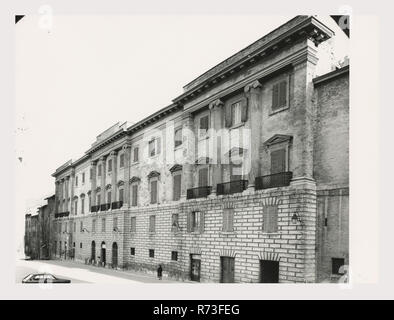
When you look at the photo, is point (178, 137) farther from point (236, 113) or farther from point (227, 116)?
point (236, 113)

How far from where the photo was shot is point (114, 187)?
109ft

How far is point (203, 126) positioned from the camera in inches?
910

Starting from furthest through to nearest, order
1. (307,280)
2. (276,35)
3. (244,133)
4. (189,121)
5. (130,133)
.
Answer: (130,133) → (189,121) → (244,133) → (276,35) → (307,280)

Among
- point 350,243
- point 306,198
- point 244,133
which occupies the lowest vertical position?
point 350,243

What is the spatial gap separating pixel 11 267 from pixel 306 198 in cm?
1138

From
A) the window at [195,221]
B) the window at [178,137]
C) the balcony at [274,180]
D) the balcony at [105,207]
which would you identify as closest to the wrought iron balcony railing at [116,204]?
the balcony at [105,207]

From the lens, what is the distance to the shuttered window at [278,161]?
17.6 m

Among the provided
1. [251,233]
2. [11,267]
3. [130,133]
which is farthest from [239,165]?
[130,133]

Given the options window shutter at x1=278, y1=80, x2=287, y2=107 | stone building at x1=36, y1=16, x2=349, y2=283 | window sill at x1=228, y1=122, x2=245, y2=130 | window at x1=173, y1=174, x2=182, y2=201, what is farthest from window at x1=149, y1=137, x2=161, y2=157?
window shutter at x1=278, y1=80, x2=287, y2=107

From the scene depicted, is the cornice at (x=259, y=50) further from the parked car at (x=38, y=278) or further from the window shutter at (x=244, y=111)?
the parked car at (x=38, y=278)

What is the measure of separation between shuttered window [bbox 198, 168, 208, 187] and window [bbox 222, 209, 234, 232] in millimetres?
2704

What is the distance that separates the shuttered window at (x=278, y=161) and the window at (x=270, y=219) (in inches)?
68.5

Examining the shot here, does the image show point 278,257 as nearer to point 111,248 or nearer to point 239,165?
point 239,165

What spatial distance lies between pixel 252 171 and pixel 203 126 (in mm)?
5433
